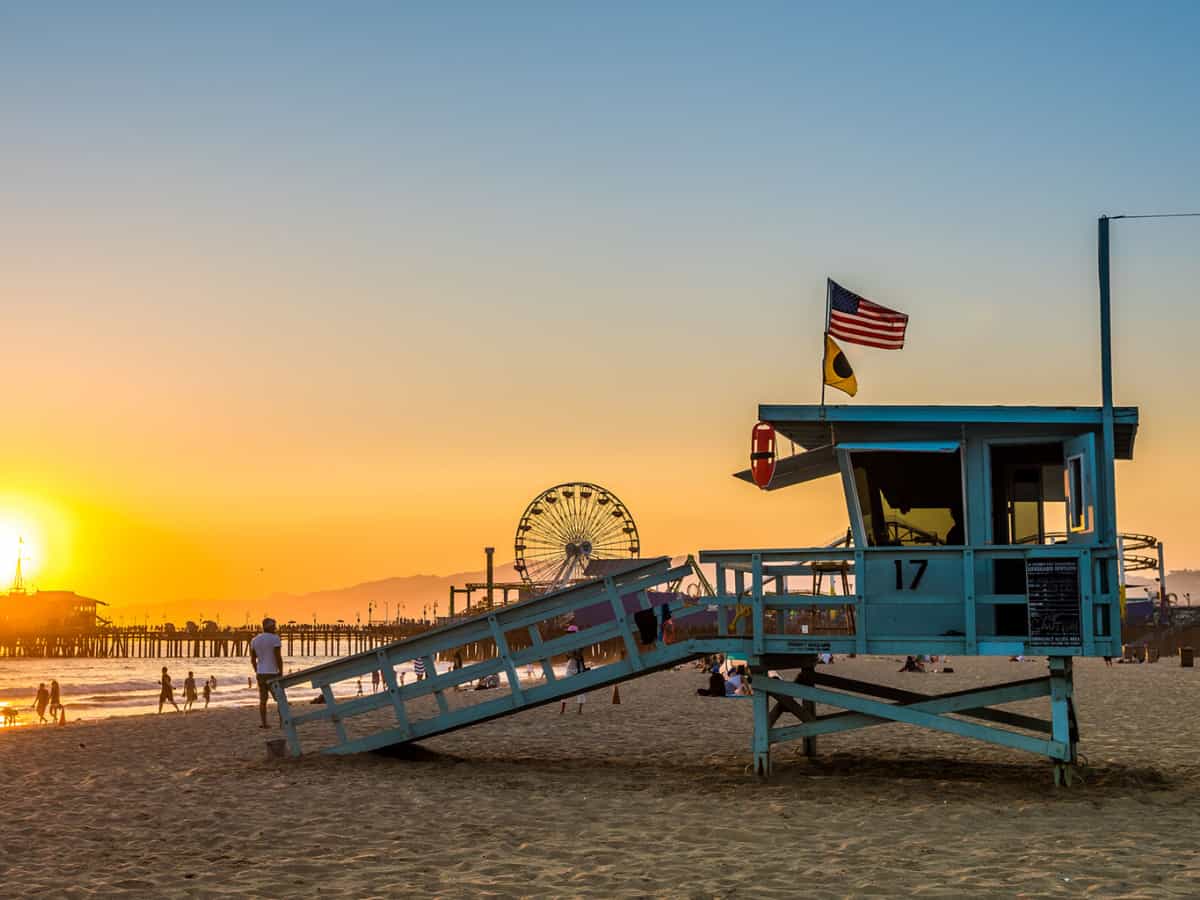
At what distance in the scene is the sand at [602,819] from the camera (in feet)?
30.7

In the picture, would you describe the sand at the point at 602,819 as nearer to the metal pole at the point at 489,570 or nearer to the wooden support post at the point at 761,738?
the wooden support post at the point at 761,738

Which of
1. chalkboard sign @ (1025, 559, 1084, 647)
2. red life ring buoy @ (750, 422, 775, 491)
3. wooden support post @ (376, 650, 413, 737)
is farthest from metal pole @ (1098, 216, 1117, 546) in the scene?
wooden support post @ (376, 650, 413, 737)

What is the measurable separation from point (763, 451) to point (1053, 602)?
360 centimetres

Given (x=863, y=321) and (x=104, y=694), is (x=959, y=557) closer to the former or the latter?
(x=863, y=321)

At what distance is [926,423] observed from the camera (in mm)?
14664

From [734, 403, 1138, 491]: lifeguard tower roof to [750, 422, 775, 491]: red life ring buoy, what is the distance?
0.14m

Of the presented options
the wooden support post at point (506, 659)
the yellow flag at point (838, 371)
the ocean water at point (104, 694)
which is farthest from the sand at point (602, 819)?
the ocean water at point (104, 694)

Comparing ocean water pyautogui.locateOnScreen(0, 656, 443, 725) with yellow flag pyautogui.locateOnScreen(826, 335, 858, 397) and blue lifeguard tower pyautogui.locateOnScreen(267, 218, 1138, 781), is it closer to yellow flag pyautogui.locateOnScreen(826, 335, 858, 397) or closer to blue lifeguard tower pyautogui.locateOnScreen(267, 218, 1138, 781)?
blue lifeguard tower pyautogui.locateOnScreen(267, 218, 1138, 781)

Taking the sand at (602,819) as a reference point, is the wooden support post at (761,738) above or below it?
above

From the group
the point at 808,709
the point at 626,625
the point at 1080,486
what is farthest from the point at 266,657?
the point at 1080,486

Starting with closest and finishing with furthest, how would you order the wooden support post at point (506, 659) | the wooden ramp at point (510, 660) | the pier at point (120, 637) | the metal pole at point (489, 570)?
1. the wooden ramp at point (510, 660)
2. the wooden support post at point (506, 659)
3. the metal pole at point (489, 570)
4. the pier at point (120, 637)

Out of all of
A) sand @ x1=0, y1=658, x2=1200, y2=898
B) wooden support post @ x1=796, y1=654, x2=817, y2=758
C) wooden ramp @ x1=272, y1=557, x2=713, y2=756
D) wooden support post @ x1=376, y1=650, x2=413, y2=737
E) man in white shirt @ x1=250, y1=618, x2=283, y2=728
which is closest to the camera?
sand @ x1=0, y1=658, x2=1200, y2=898

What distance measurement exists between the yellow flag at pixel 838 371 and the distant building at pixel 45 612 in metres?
149

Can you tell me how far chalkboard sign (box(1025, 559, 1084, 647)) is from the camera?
1349cm
